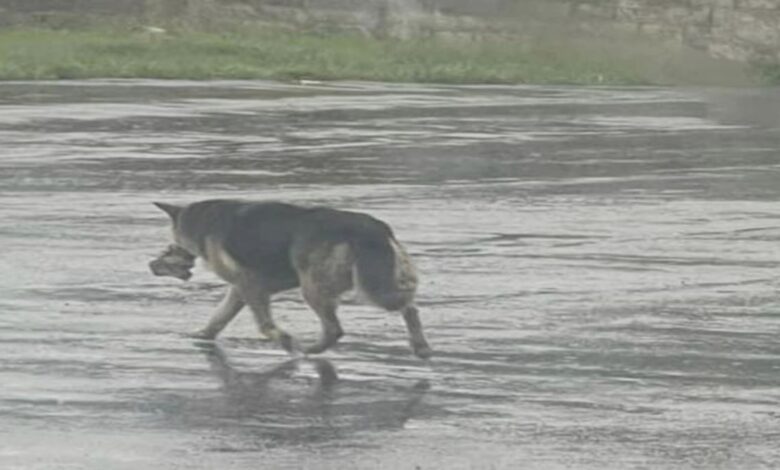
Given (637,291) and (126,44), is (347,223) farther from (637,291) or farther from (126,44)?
(126,44)

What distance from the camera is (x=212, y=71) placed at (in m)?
30.6

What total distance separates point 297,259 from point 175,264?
40.3 inches

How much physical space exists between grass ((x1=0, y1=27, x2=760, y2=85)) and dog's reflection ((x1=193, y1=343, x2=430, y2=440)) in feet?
65.6

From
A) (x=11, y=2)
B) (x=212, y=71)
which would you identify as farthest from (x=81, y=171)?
(x=11, y=2)

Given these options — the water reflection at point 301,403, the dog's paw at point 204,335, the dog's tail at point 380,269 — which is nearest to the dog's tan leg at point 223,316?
the dog's paw at point 204,335

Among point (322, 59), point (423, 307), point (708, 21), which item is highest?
point (423, 307)

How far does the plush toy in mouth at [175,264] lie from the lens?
10.9 meters

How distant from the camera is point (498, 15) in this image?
34.5 m

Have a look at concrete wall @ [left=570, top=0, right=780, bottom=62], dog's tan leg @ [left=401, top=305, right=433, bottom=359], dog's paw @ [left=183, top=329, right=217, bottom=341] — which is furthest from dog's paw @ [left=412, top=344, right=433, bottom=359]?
concrete wall @ [left=570, top=0, right=780, bottom=62]

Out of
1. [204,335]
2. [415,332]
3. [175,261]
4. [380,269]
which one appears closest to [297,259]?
[380,269]

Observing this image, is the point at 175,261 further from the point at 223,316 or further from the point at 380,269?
the point at 380,269

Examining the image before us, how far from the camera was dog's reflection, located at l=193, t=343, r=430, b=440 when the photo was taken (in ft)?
28.4

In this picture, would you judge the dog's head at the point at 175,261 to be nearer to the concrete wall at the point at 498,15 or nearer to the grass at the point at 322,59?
the grass at the point at 322,59

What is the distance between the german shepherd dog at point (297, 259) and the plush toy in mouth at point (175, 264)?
177 millimetres
